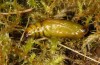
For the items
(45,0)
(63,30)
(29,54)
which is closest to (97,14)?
(63,30)

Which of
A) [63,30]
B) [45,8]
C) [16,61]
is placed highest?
[45,8]

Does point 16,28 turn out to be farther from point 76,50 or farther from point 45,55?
point 76,50

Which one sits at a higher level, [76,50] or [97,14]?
[97,14]

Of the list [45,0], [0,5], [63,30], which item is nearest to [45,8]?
[45,0]

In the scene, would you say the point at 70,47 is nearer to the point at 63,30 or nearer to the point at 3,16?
the point at 63,30

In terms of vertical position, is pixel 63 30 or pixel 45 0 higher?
pixel 45 0

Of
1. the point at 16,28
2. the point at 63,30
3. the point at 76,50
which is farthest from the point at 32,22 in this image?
the point at 76,50

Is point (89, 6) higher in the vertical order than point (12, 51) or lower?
higher

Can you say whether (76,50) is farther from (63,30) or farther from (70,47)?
(63,30)
